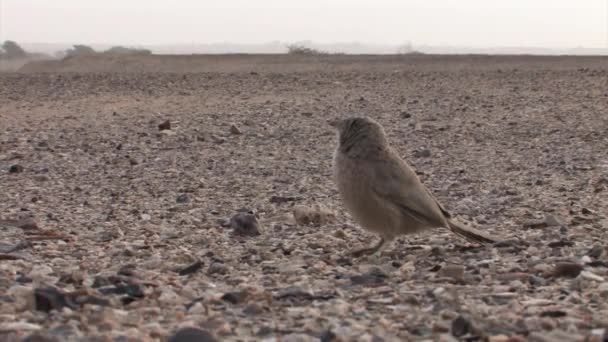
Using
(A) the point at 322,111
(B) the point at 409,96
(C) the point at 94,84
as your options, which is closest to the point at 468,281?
(A) the point at 322,111

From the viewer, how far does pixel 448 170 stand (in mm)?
10352

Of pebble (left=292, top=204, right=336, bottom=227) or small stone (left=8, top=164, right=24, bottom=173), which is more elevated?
pebble (left=292, top=204, right=336, bottom=227)

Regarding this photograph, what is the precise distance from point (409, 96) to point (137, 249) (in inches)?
610

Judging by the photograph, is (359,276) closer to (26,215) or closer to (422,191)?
(422,191)

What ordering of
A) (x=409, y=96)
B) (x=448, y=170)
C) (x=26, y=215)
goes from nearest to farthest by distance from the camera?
(x=26, y=215) < (x=448, y=170) < (x=409, y=96)

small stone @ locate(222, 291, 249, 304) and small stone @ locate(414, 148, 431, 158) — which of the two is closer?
small stone @ locate(222, 291, 249, 304)

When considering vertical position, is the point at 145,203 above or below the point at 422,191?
below

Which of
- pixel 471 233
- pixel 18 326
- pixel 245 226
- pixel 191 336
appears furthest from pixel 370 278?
pixel 245 226

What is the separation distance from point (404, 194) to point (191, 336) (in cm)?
240

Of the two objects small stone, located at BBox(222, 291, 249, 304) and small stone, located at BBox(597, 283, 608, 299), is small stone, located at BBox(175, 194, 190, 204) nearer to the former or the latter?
small stone, located at BBox(222, 291, 249, 304)

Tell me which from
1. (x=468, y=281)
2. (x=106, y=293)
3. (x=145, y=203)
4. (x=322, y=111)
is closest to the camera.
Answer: (x=106, y=293)

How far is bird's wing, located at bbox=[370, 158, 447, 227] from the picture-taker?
5371 millimetres

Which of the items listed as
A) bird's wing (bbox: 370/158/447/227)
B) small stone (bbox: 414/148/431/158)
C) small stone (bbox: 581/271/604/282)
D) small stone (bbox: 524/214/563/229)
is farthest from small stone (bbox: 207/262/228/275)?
small stone (bbox: 414/148/431/158)

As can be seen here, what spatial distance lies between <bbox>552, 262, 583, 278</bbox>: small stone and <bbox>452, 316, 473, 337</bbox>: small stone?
1245 millimetres
